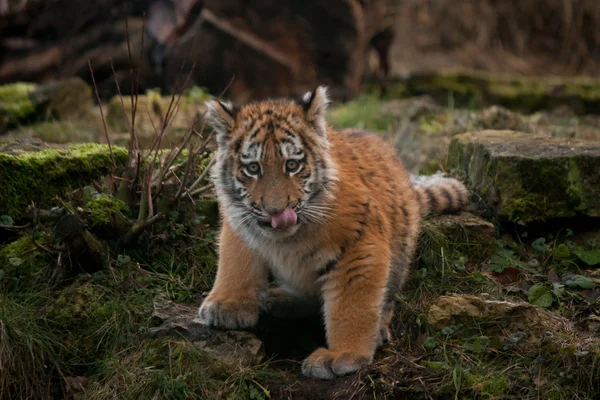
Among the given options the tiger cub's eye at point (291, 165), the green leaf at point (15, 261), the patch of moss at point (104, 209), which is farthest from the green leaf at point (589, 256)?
the green leaf at point (15, 261)

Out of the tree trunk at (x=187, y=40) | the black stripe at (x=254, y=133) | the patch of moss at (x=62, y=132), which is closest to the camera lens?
the black stripe at (x=254, y=133)

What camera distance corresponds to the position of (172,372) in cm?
482

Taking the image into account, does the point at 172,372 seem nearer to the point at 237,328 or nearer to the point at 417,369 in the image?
the point at 237,328

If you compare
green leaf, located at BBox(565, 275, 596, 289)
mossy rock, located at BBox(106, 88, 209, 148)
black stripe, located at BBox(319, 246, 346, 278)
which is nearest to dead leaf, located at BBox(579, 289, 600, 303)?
green leaf, located at BBox(565, 275, 596, 289)

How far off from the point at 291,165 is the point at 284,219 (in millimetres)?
366

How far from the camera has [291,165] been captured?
4836 millimetres

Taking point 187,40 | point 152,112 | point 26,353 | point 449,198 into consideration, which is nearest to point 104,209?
point 26,353

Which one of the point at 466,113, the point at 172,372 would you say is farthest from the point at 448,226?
the point at 466,113

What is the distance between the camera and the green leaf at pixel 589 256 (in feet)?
19.0

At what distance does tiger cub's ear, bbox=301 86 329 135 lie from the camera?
5.05 m

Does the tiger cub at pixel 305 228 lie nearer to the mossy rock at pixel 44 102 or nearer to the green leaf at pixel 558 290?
the green leaf at pixel 558 290

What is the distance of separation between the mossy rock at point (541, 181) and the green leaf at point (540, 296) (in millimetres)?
759

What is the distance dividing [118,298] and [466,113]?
18.0ft

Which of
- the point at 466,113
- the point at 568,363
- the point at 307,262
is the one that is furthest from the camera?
the point at 466,113
